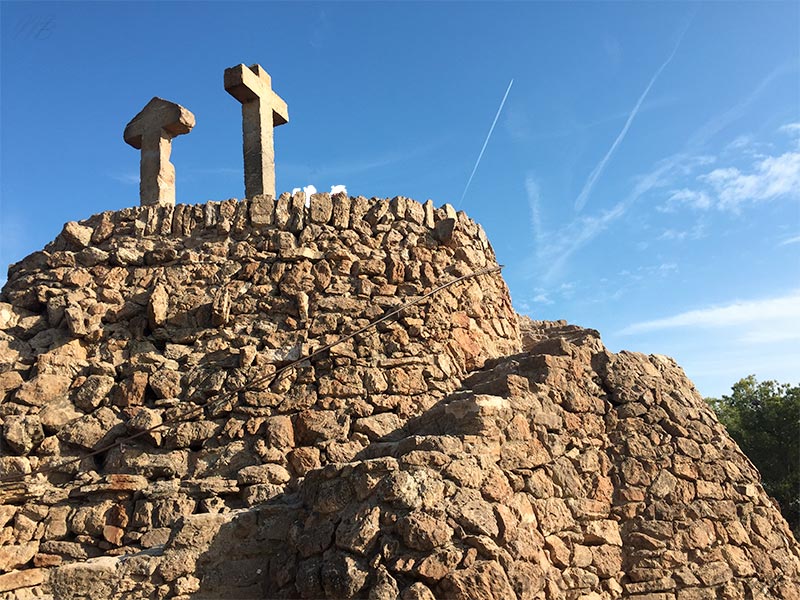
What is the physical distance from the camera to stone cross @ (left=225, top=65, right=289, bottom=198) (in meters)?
8.06

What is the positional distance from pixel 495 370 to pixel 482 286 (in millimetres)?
1308

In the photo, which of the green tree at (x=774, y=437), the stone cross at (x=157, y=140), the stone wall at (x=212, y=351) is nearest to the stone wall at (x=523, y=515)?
the stone wall at (x=212, y=351)

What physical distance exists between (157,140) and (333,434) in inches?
182

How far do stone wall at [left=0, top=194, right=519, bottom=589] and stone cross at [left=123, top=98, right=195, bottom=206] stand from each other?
1264 millimetres

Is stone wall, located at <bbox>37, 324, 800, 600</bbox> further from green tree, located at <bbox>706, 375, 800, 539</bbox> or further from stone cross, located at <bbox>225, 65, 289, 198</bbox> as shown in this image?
green tree, located at <bbox>706, 375, 800, 539</bbox>

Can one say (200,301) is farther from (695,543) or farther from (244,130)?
(695,543)

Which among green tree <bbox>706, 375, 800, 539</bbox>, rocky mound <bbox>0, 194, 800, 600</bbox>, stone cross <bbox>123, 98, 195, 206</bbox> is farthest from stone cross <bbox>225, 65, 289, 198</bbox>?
green tree <bbox>706, 375, 800, 539</bbox>

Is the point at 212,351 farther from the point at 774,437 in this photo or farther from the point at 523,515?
the point at 774,437

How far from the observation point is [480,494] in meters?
4.36

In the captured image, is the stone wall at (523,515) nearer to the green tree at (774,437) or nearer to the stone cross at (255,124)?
the stone cross at (255,124)

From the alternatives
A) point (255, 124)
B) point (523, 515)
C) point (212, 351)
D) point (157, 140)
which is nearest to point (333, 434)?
point (212, 351)

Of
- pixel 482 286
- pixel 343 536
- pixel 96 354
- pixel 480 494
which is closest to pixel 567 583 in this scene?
pixel 480 494

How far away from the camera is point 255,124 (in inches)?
326

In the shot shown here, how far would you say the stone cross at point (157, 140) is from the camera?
833 cm
